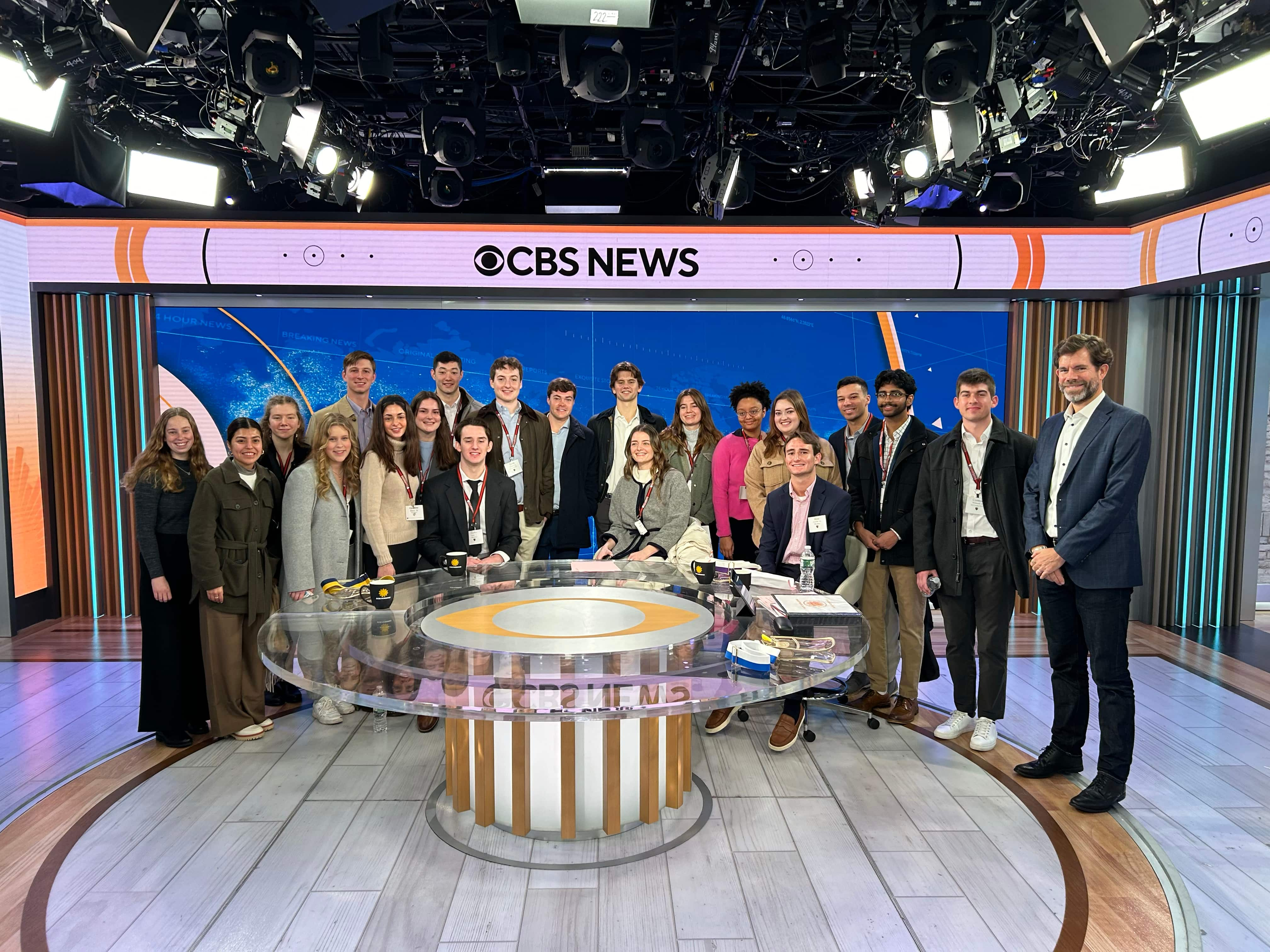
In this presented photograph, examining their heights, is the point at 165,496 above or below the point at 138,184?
below

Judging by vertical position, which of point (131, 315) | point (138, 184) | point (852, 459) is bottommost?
point (852, 459)

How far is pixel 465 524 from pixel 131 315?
419cm

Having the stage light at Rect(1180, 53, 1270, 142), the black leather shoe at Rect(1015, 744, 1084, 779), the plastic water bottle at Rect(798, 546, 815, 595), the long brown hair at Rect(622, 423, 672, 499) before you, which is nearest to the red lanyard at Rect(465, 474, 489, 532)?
the long brown hair at Rect(622, 423, 672, 499)

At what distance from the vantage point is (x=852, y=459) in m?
4.74

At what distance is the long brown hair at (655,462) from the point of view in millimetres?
4629

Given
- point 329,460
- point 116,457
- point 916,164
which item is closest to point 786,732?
point 329,460

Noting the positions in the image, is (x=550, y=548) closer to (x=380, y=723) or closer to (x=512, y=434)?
(x=512, y=434)

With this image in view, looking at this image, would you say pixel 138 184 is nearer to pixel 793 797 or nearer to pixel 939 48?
pixel 939 48

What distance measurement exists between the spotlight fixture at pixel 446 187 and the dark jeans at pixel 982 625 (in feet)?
14.4

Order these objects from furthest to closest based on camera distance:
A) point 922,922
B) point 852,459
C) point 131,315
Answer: point 131,315
point 852,459
point 922,922

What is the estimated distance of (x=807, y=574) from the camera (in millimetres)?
3766

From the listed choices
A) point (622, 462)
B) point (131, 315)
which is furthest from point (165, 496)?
point (131, 315)

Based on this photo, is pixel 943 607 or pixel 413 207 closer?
pixel 943 607

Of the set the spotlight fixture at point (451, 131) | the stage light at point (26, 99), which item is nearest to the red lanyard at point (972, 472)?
the spotlight fixture at point (451, 131)
